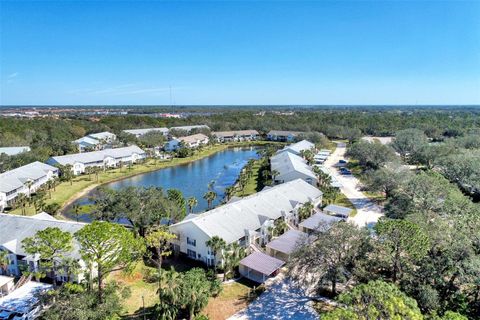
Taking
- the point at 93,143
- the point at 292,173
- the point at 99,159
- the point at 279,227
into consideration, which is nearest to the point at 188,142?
the point at 93,143

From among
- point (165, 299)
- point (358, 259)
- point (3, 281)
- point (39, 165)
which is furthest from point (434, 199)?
point (39, 165)

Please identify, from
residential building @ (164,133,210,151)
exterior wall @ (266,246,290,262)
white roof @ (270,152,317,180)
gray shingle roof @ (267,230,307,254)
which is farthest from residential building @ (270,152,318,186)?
residential building @ (164,133,210,151)

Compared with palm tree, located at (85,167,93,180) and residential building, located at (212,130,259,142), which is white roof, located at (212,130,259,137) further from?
palm tree, located at (85,167,93,180)

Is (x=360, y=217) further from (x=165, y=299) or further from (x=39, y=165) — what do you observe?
(x=39, y=165)

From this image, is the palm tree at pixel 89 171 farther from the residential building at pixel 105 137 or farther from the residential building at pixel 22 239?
the residential building at pixel 22 239

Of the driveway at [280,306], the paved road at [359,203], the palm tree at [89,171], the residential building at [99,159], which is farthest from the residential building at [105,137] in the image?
the driveway at [280,306]

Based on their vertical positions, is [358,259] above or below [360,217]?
above

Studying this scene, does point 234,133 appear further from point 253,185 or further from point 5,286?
point 5,286

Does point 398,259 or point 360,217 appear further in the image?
point 360,217
